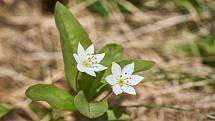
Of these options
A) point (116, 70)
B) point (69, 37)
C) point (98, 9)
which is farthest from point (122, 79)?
point (98, 9)

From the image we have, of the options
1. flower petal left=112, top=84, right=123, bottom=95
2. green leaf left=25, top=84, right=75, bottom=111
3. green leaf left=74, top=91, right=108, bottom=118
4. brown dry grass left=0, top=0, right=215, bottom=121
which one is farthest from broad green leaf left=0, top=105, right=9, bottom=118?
flower petal left=112, top=84, right=123, bottom=95

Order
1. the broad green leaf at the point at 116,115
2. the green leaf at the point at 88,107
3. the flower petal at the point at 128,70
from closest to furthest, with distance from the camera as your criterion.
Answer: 1. the green leaf at the point at 88,107
2. the flower petal at the point at 128,70
3. the broad green leaf at the point at 116,115

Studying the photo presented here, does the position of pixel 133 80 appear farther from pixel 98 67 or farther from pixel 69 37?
pixel 69 37

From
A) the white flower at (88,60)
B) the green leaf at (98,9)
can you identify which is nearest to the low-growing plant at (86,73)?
the white flower at (88,60)

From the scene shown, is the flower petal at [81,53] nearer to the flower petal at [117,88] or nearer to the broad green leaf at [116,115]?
the flower petal at [117,88]

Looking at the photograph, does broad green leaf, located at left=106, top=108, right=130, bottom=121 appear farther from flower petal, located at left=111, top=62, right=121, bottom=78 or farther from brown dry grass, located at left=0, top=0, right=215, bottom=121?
flower petal, located at left=111, top=62, right=121, bottom=78

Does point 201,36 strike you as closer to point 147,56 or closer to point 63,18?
point 147,56
